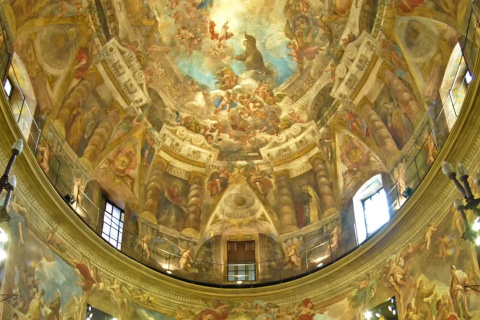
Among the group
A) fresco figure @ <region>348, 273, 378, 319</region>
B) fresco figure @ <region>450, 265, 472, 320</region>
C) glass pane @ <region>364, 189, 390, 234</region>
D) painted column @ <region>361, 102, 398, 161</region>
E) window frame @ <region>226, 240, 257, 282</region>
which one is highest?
painted column @ <region>361, 102, 398, 161</region>

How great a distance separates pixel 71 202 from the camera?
1838 centimetres

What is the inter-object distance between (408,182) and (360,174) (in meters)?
3.05

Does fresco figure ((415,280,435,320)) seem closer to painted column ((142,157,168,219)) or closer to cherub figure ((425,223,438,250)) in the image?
cherub figure ((425,223,438,250))

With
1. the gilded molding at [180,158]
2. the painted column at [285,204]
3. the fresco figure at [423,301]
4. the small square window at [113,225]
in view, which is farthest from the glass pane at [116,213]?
the fresco figure at [423,301]

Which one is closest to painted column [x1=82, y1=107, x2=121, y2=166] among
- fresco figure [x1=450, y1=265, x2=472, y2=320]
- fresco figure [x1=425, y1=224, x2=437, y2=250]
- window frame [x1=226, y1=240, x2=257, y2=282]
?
window frame [x1=226, y1=240, x2=257, y2=282]

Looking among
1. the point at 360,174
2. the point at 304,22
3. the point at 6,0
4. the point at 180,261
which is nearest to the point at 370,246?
the point at 360,174

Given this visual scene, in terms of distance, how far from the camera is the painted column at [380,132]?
20.2 metres

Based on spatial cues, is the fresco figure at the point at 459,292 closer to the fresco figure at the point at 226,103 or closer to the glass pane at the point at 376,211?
the glass pane at the point at 376,211

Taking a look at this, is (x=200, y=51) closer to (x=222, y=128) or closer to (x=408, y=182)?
(x=222, y=128)

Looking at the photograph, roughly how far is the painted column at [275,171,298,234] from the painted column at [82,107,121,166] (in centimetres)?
673

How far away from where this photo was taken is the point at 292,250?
2242 cm

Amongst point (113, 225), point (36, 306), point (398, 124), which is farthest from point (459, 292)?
point (113, 225)

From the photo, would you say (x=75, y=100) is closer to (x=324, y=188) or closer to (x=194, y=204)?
(x=194, y=204)

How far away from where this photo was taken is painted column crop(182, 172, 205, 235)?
76.3 feet
